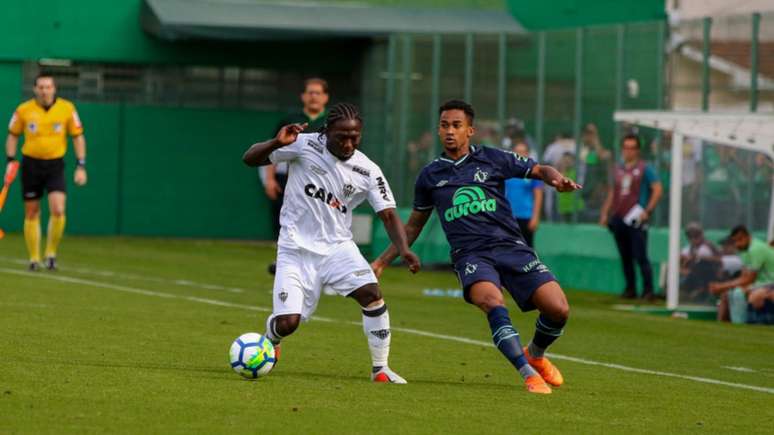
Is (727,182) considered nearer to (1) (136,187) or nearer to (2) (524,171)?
(2) (524,171)

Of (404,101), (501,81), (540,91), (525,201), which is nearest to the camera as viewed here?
(525,201)

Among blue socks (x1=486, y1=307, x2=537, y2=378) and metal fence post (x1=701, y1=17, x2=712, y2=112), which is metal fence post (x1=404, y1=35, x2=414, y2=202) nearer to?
metal fence post (x1=701, y1=17, x2=712, y2=112)

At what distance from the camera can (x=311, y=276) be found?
10711mm

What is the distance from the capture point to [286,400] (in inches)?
366

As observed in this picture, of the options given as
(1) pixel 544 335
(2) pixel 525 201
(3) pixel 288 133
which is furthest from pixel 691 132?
(3) pixel 288 133

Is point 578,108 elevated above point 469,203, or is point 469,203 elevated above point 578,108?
point 578,108

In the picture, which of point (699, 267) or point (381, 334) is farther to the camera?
point (699, 267)

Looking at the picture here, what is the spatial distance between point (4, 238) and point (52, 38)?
4609 mm

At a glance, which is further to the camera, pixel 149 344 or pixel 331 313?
pixel 331 313

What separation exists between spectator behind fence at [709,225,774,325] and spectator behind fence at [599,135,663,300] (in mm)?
2921

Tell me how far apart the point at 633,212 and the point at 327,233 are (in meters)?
11.7

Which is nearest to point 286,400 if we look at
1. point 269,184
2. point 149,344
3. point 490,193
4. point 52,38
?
point 490,193

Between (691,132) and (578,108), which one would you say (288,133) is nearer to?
(691,132)


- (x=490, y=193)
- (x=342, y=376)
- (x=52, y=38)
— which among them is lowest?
(x=342, y=376)
